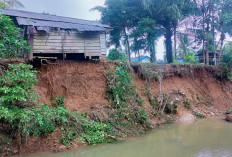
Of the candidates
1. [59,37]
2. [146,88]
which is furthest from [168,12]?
[59,37]

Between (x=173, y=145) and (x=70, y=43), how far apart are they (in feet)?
21.7

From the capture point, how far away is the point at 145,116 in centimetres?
980

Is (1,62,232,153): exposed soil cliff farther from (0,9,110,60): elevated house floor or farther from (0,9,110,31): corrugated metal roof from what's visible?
(0,9,110,31): corrugated metal roof

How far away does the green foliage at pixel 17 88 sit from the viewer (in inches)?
248

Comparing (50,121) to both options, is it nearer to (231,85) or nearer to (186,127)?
(186,127)

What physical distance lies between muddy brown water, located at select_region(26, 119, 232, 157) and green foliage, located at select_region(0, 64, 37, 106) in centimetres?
184

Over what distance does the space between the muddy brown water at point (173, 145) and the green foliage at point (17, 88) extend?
1842mm

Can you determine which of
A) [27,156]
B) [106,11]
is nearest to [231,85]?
[106,11]

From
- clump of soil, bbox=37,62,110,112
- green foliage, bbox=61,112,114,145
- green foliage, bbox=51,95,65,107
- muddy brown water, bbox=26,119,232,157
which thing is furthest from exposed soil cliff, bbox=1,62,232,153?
muddy brown water, bbox=26,119,232,157

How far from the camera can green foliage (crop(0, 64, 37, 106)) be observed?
20.7 ft

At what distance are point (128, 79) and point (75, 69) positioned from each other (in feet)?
9.45

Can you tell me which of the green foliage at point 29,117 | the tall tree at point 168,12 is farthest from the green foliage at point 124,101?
the tall tree at point 168,12

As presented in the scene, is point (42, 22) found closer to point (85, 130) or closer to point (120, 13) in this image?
point (85, 130)

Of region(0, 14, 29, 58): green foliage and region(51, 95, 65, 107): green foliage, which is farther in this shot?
region(51, 95, 65, 107): green foliage
